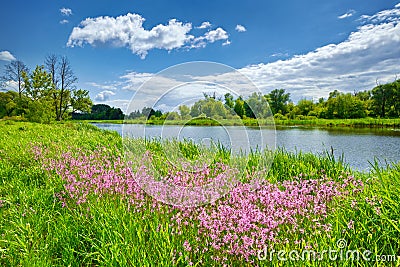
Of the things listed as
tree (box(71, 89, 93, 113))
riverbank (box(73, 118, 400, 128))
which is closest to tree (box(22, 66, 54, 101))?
tree (box(71, 89, 93, 113))

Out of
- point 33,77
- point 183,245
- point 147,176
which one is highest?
point 33,77

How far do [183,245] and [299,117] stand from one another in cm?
5933

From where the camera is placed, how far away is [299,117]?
192 ft

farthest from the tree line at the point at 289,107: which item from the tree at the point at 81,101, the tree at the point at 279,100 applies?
the tree at the point at 81,101

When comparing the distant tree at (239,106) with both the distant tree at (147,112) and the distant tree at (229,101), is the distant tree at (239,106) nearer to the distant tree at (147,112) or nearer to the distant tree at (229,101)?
the distant tree at (229,101)

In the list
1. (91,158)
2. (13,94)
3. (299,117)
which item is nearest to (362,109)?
(299,117)

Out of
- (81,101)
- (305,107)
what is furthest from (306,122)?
(81,101)

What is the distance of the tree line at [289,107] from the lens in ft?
17.2

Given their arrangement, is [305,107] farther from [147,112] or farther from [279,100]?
[147,112]

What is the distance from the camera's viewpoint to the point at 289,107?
6569cm

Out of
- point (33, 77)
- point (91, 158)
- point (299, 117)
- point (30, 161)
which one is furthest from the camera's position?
point (299, 117)

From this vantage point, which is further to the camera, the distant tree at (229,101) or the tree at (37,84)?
the tree at (37,84)

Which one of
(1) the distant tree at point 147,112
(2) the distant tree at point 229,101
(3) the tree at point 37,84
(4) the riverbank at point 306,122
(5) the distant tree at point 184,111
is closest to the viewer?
(1) the distant tree at point 147,112

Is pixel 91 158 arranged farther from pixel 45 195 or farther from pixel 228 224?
pixel 228 224
